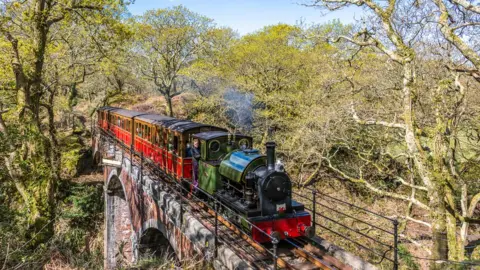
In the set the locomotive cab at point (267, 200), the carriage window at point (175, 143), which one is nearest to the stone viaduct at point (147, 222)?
the locomotive cab at point (267, 200)

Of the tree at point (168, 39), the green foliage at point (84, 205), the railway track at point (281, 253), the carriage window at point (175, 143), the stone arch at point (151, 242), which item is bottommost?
the green foliage at point (84, 205)

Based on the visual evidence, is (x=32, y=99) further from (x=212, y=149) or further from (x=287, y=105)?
(x=287, y=105)

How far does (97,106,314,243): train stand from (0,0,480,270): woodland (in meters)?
2.69

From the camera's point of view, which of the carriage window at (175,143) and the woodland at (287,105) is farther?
the carriage window at (175,143)

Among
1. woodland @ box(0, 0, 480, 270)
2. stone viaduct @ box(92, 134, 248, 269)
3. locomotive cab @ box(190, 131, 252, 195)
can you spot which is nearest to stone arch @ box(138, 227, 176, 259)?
stone viaduct @ box(92, 134, 248, 269)

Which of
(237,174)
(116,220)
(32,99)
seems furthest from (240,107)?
(237,174)

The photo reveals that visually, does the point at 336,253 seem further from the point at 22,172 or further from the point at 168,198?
the point at 22,172

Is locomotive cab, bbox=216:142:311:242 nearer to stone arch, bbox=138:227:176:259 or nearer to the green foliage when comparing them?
stone arch, bbox=138:227:176:259

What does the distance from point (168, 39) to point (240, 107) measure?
314 inches

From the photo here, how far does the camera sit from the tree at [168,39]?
2548 centimetres

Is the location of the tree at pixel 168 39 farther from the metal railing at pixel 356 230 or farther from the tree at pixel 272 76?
the metal railing at pixel 356 230

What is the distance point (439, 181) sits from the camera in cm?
858

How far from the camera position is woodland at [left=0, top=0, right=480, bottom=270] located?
9.07 m

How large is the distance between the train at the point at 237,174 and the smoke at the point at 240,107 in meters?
10.1
